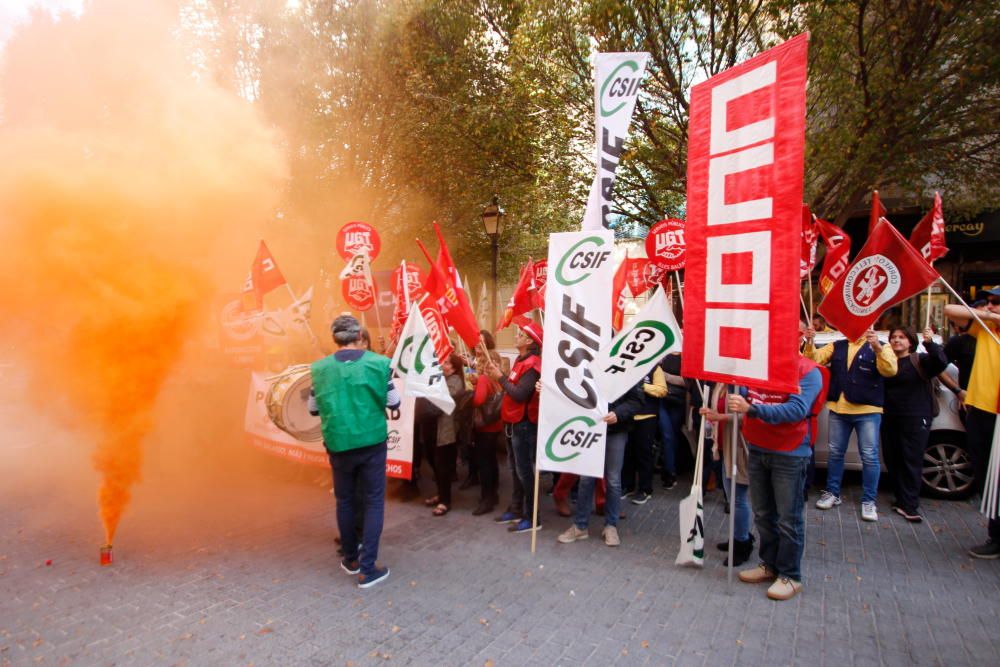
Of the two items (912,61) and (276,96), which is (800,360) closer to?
(912,61)

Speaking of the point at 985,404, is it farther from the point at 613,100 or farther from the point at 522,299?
the point at 522,299

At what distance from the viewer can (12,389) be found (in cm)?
1197

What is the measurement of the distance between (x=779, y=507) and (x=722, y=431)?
1077 millimetres

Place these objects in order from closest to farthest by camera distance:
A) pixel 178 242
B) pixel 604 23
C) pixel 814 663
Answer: pixel 814 663
pixel 178 242
pixel 604 23

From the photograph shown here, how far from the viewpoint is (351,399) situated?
4.55 metres

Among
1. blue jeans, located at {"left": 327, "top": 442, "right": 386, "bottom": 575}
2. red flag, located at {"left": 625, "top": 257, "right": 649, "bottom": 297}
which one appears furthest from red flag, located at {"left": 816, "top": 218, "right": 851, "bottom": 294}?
blue jeans, located at {"left": 327, "top": 442, "right": 386, "bottom": 575}

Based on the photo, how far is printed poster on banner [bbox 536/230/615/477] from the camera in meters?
4.95

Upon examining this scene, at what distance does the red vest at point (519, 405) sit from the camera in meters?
5.64

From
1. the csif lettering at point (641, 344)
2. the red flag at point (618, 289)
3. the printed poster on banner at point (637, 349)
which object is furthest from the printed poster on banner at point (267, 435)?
the red flag at point (618, 289)

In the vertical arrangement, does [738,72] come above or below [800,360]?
above

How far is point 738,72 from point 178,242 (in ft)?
16.8

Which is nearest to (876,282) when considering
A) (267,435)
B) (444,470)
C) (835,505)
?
(835,505)

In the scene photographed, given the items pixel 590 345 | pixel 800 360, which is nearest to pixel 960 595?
pixel 800 360

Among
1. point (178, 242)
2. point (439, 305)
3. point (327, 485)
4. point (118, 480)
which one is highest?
point (178, 242)
